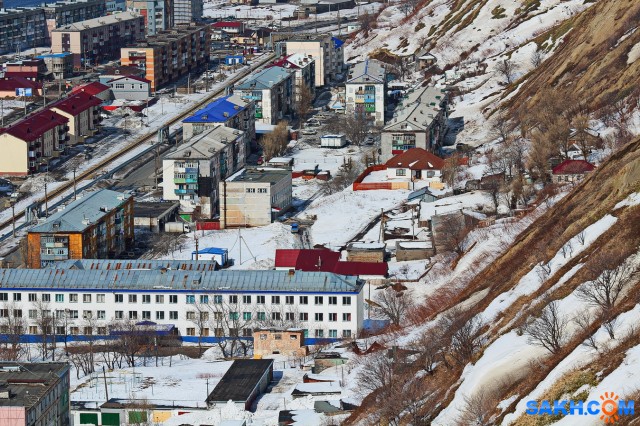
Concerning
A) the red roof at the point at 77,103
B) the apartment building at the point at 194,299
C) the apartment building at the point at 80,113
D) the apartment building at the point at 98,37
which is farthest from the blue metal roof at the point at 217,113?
the apartment building at the point at 98,37

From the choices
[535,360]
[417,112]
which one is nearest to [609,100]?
[417,112]

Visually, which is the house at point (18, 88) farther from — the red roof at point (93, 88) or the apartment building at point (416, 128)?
the apartment building at point (416, 128)

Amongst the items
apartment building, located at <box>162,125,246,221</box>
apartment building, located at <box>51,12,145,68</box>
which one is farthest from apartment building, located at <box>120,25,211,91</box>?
apartment building, located at <box>162,125,246,221</box>

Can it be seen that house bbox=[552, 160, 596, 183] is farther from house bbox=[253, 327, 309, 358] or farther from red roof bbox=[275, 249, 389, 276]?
house bbox=[253, 327, 309, 358]

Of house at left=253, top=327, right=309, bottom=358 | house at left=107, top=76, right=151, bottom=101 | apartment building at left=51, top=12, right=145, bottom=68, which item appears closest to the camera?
house at left=253, top=327, right=309, bottom=358

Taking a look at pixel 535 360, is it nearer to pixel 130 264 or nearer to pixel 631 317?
pixel 631 317

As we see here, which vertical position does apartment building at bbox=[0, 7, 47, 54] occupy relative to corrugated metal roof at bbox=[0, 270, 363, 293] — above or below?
below
